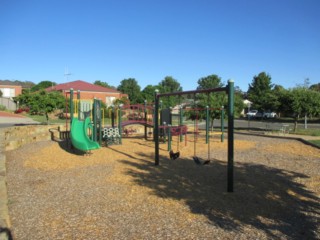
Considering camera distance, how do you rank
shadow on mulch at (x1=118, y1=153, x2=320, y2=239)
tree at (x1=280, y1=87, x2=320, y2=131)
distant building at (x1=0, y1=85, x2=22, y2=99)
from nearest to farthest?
shadow on mulch at (x1=118, y1=153, x2=320, y2=239), tree at (x1=280, y1=87, x2=320, y2=131), distant building at (x1=0, y1=85, x2=22, y2=99)

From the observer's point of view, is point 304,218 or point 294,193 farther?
point 294,193

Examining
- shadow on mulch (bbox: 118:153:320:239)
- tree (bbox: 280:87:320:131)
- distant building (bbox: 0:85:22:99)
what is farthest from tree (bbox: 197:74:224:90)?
shadow on mulch (bbox: 118:153:320:239)

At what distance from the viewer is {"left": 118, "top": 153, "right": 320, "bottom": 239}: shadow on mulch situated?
379 cm

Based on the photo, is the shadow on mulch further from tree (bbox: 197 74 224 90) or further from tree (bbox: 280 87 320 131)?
tree (bbox: 197 74 224 90)

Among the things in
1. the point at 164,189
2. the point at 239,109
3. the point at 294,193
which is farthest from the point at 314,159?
the point at 239,109

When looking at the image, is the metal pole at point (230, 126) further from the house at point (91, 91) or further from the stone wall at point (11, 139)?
the house at point (91, 91)

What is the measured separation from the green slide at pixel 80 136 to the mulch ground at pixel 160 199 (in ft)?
1.75

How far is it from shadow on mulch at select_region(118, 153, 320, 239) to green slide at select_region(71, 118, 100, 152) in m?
2.10

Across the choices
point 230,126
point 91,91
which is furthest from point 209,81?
point 230,126

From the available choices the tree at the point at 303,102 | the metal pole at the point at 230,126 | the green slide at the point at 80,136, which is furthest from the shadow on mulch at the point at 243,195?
the tree at the point at 303,102

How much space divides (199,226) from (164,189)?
1.73m

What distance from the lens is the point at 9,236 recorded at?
3355 millimetres

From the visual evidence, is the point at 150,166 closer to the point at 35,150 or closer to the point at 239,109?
the point at 35,150

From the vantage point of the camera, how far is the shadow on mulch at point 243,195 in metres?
3.79
